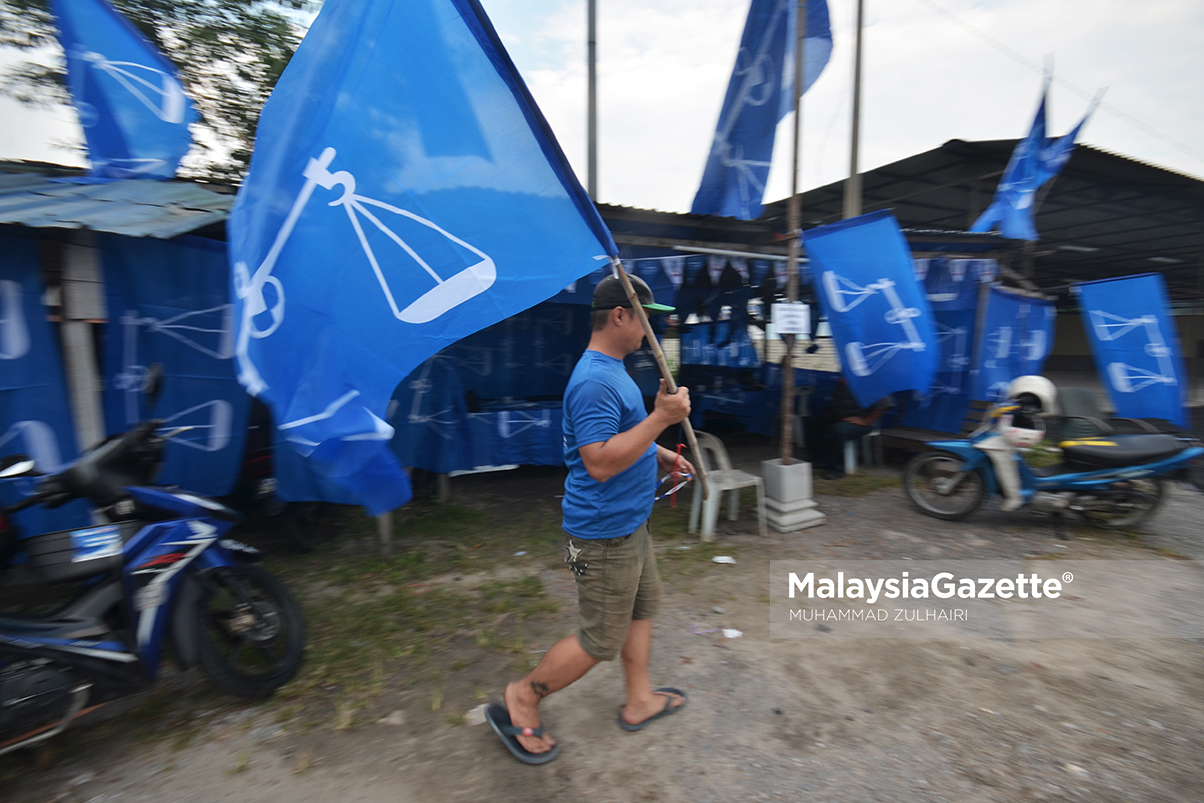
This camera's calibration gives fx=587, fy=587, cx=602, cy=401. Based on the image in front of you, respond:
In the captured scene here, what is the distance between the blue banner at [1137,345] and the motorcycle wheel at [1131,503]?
206cm

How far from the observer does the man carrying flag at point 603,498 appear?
6.99ft

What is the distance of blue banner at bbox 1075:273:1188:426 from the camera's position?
20.9 feet

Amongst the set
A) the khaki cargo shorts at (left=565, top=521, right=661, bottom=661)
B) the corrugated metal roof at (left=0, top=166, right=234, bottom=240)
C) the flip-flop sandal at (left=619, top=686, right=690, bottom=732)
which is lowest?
the flip-flop sandal at (left=619, top=686, right=690, bottom=732)

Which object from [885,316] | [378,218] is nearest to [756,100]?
[885,316]

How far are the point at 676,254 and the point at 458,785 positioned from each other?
5520 mm

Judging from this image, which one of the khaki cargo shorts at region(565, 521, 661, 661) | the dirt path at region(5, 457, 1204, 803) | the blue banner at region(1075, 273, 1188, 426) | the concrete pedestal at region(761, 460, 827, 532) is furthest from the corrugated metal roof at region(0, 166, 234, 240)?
the blue banner at region(1075, 273, 1188, 426)

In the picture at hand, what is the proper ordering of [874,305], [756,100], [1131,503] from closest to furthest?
[874,305] < [1131,503] < [756,100]

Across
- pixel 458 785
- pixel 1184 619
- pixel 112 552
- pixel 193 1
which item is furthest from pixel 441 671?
pixel 193 1

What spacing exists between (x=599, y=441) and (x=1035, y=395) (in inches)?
215

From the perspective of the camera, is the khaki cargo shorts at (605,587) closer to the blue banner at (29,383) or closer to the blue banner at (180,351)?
the blue banner at (180,351)

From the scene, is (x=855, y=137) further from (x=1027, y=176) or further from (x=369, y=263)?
(x=369, y=263)

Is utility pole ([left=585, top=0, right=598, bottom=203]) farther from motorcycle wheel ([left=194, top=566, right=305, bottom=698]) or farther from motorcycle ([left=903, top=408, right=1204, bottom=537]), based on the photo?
motorcycle wheel ([left=194, top=566, right=305, bottom=698])

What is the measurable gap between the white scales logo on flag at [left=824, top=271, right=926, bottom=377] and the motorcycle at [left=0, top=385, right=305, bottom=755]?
4.48 m

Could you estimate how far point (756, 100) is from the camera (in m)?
5.69
